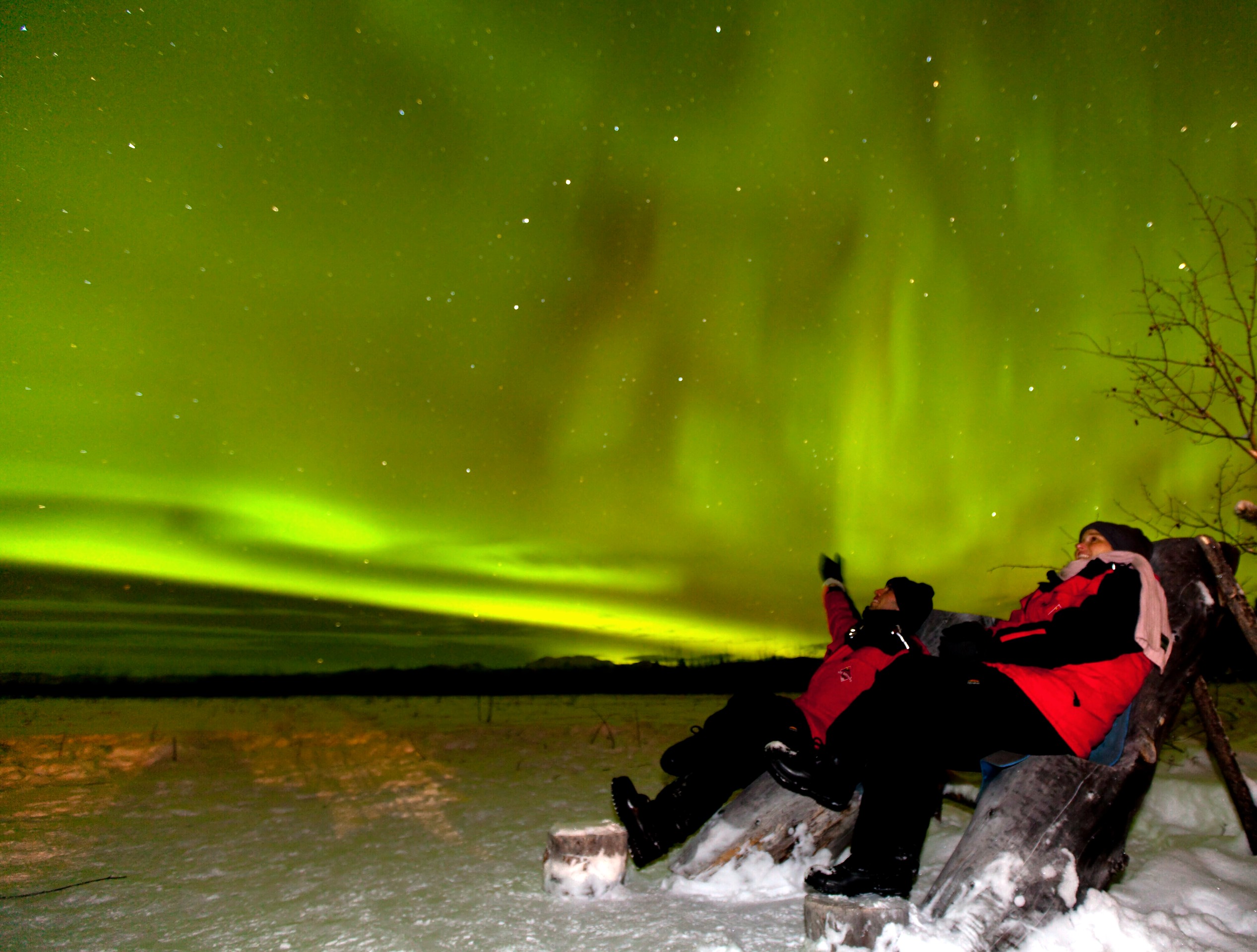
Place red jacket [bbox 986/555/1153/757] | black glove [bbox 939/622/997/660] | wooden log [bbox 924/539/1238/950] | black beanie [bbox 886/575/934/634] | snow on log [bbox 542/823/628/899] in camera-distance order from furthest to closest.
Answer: black beanie [bbox 886/575/934/634], snow on log [bbox 542/823/628/899], black glove [bbox 939/622/997/660], red jacket [bbox 986/555/1153/757], wooden log [bbox 924/539/1238/950]

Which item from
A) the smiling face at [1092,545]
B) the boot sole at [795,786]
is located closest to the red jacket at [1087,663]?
the smiling face at [1092,545]

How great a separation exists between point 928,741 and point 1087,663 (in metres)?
0.66

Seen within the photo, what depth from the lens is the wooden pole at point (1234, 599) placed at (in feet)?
9.96

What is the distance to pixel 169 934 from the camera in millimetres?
2482

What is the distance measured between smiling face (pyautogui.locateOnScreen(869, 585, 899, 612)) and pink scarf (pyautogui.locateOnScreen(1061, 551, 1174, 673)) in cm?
100

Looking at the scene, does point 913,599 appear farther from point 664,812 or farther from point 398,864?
point 398,864

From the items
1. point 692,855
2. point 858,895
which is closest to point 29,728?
point 692,855

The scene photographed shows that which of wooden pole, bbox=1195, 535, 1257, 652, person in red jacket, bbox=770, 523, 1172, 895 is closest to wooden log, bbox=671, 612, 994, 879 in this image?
person in red jacket, bbox=770, 523, 1172, 895

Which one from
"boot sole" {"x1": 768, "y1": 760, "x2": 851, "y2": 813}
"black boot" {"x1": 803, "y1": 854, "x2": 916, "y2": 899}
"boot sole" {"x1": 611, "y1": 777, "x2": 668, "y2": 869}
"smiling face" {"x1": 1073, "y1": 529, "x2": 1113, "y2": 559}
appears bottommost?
"boot sole" {"x1": 611, "y1": 777, "x2": 668, "y2": 869}

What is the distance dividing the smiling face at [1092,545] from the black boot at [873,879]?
152 cm

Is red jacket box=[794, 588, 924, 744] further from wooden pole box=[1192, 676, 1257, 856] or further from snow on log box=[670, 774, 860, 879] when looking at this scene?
wooden pole box=[1192, 676, 1257, 856]

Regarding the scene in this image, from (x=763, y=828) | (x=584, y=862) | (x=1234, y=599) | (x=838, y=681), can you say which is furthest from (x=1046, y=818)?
(x=584, y=862)

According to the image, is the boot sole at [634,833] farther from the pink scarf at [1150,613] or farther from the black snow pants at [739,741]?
the pink scarf at [1150,613]

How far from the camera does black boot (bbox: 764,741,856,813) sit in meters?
2.74
